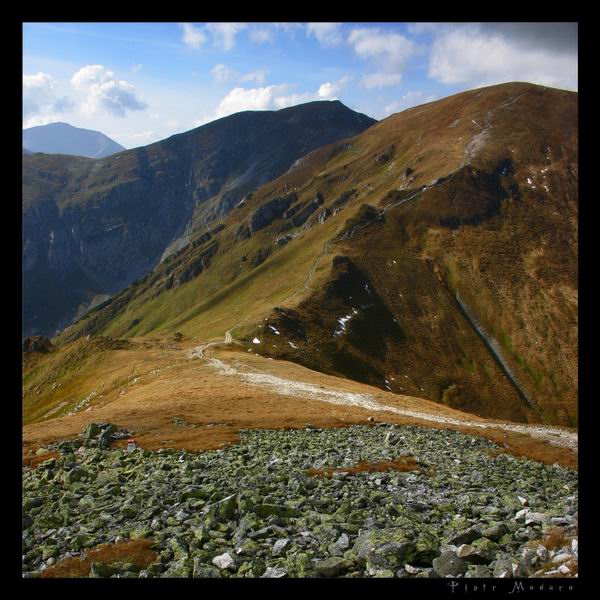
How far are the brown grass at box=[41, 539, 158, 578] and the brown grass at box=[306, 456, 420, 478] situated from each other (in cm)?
1110

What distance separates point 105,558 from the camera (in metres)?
15.5

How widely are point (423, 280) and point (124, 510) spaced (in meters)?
170

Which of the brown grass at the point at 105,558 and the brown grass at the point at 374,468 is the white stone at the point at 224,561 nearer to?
the brown grass at the point at 105,558

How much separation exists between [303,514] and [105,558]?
280 inches

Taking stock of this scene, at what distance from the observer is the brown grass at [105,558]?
1511 cm

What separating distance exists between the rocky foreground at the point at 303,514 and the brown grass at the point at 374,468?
159 millimetres

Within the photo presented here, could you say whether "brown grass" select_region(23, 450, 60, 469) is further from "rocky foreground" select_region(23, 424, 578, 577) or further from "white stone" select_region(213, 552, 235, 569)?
"white stone" select_region(213, 552, 235, 569)

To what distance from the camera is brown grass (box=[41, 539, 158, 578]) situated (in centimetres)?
1511

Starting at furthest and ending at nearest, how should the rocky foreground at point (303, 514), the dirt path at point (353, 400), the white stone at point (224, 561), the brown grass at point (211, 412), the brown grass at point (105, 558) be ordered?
the dirt path at point (353, 400)
the brown grass at point (211, 412)
the brown grass at point (105, 558)
the white stone at point (224, 561)
the rocky foreground at point (303, 514)

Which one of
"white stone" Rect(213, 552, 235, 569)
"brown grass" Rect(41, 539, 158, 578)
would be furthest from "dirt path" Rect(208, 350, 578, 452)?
"brown grass" Rect(41, 539, 158, 578)

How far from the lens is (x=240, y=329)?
123m

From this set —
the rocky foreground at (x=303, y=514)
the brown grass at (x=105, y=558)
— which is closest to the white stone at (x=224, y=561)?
the rocky foreground at (x=303, y=514)
